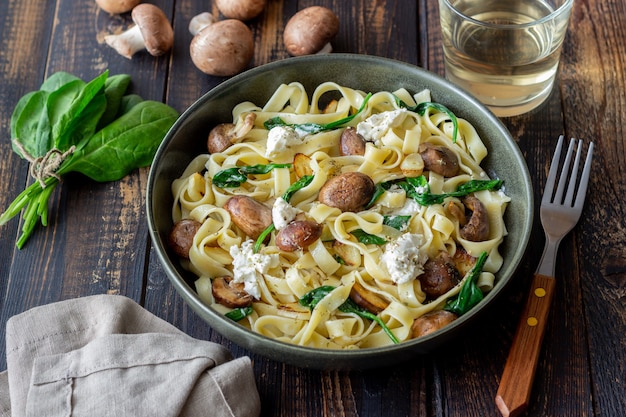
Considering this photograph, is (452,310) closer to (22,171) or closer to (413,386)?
(413,386)

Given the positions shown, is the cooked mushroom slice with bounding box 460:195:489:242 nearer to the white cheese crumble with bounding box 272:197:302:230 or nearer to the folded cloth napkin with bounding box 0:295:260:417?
the white cheese crumble with bounding box 272:197:302:230

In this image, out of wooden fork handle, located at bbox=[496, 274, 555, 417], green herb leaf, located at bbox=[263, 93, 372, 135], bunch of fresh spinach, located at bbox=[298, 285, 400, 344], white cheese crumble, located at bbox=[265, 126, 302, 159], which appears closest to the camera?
wooden fork handle, located at bbox=[496, 274, 555, 417]

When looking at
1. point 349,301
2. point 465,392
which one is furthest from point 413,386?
point 349,301

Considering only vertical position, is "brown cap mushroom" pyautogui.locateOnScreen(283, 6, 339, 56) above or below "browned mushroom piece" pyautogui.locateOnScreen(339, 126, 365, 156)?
above

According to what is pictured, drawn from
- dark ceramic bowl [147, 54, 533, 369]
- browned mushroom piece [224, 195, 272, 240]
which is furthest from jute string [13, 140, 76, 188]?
browned mushroom piece [224, 195, 272, 240]

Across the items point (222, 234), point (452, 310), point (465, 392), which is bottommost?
point (465, 392)

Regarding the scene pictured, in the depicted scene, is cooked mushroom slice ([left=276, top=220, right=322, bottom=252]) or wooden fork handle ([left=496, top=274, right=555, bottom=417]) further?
cooked mushroom slice ([left=276, top=220, right=322, bottom=252])

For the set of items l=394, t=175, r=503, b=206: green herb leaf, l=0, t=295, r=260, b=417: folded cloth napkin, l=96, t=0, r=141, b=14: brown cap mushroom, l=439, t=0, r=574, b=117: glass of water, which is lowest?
l=0, t=295, r=260, b=417: folded cloth napkin
